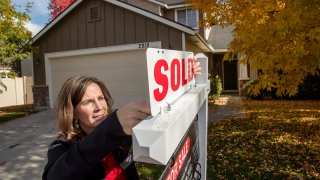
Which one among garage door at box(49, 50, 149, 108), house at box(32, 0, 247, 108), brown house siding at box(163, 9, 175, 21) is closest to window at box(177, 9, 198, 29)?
brown house siding at box(163, 9, 175, 21)

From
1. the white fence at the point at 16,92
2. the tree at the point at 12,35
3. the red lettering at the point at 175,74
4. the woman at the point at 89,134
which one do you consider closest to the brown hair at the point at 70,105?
the woman at the point at 89,134

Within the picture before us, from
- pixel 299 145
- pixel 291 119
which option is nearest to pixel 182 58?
pixel 299 145

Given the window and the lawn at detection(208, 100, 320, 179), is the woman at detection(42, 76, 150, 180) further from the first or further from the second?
the window

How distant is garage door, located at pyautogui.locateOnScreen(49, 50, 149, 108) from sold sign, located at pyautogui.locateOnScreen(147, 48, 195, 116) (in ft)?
33.9

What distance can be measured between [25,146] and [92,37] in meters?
6.62

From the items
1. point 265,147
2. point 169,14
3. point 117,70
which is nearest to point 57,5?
point 169,14

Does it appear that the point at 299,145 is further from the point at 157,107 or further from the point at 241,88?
the point at 241,88

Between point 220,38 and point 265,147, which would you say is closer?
point 265,147

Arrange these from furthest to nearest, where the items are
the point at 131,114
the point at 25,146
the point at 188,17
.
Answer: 1. the point at 188,17
2. the point at 25,146
3. the point at 131,114

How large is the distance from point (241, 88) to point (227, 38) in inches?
157

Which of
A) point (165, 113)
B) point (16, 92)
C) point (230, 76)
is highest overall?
point (230, 76)

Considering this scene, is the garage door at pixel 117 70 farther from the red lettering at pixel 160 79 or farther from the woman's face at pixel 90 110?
the red lettering at pixel 160 79

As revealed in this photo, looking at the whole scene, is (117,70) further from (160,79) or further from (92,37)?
(160,79)

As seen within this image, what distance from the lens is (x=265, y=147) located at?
640cm
